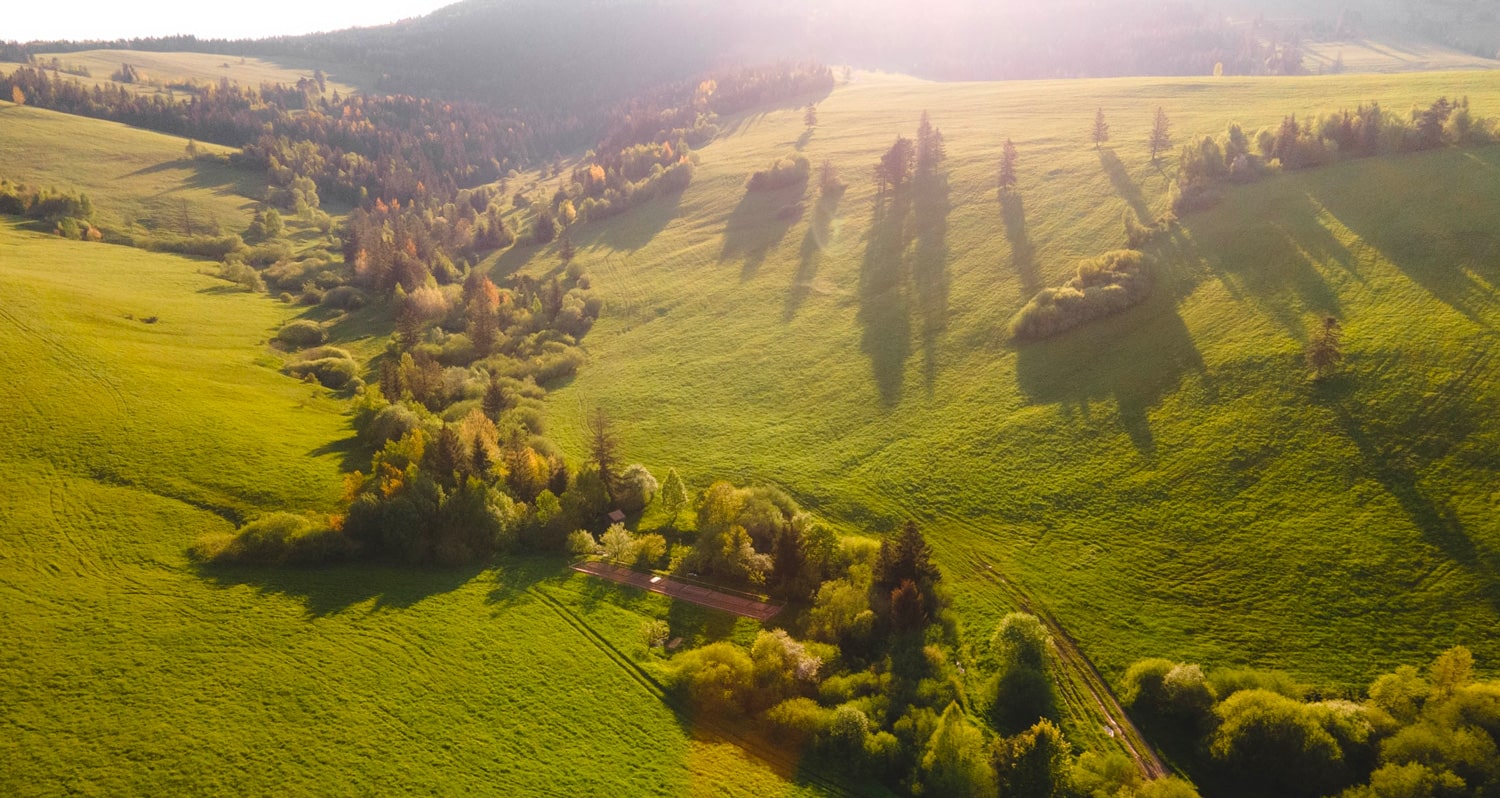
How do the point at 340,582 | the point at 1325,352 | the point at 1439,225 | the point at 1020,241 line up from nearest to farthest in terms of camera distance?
1. the point at 340,582
2. the point at 1325,352
3. the point at 1439,225
4. the point at 1020,241

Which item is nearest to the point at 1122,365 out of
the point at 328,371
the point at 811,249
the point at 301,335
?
the point at 811,249

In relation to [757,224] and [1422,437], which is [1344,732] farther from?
[757,224]

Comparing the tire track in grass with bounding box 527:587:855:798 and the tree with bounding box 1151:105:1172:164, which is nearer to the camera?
the tire track in grass with bounding box 527:587:855:798

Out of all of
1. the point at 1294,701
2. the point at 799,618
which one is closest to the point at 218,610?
the point at 799,618

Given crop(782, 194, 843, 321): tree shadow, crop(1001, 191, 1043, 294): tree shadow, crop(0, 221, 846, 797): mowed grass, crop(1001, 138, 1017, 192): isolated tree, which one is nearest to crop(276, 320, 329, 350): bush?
crop(0, 221, 846, 797): mowed grass

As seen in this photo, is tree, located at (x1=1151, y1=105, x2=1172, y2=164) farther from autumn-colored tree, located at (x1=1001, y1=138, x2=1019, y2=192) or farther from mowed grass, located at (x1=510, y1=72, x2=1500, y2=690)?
autumn-colored tree, located at (x1=1001, y1=138, x2=1019, y2=192)

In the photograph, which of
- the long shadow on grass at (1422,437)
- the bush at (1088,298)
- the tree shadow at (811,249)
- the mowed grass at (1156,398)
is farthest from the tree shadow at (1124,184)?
the long shadow on grass at (1422,437)

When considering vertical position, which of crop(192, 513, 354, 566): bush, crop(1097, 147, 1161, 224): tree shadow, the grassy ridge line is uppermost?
crop(1097, 147, 1161, 224): tree shadow
